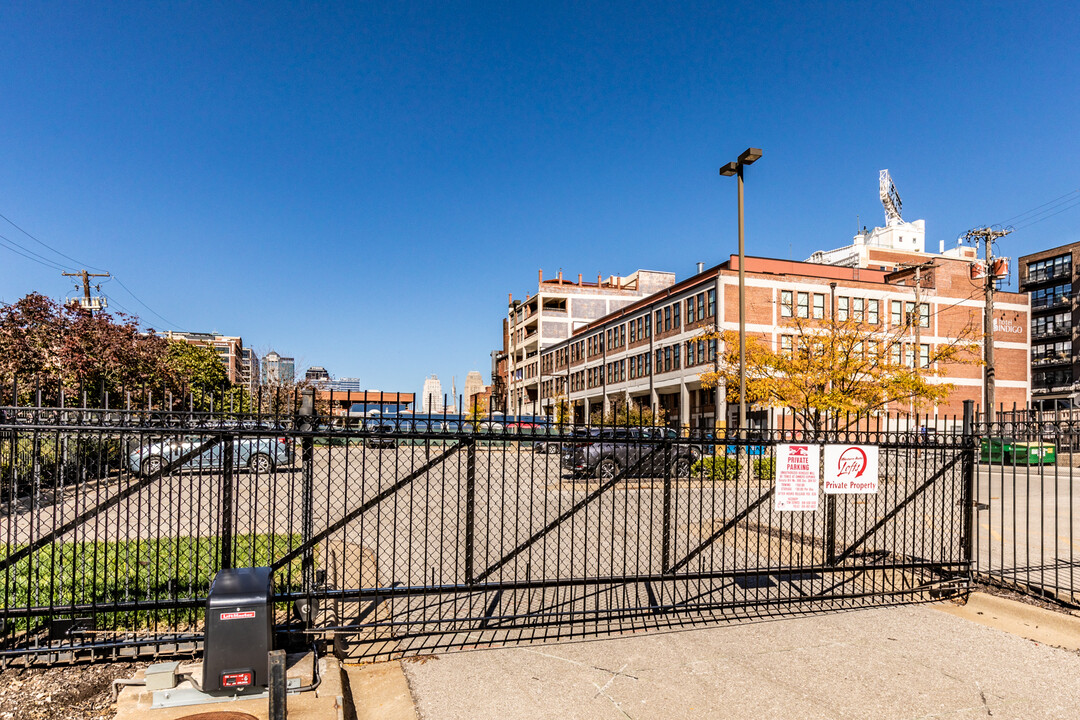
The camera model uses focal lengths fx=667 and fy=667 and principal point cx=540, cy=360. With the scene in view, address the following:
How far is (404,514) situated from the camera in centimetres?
1395

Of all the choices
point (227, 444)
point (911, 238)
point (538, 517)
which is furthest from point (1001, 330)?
point (227, 444)

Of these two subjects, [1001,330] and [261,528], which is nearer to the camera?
[261,528]

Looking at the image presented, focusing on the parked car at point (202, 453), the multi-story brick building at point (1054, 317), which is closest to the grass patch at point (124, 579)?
the parked car at point (202, 453)

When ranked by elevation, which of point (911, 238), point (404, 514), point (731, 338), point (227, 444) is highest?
point (911, 238)

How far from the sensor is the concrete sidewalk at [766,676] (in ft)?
15.5

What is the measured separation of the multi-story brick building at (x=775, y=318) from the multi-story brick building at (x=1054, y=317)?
52.6ft

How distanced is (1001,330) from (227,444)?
2608 inches

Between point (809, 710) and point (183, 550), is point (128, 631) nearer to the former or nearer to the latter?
point (183, 550)

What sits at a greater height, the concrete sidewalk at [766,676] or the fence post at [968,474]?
the fence post at [968,474]

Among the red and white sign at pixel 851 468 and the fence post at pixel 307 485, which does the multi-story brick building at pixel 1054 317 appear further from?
the fence post at pixel 307 485

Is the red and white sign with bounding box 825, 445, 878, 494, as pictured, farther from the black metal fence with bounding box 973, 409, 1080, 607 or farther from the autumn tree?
the autumn tree

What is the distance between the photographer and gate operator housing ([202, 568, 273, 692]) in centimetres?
446

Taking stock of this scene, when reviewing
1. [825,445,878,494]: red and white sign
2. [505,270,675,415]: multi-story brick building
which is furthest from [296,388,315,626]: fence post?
[505,270,675,415]: multi-story brick building

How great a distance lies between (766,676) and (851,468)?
283 centimetres
